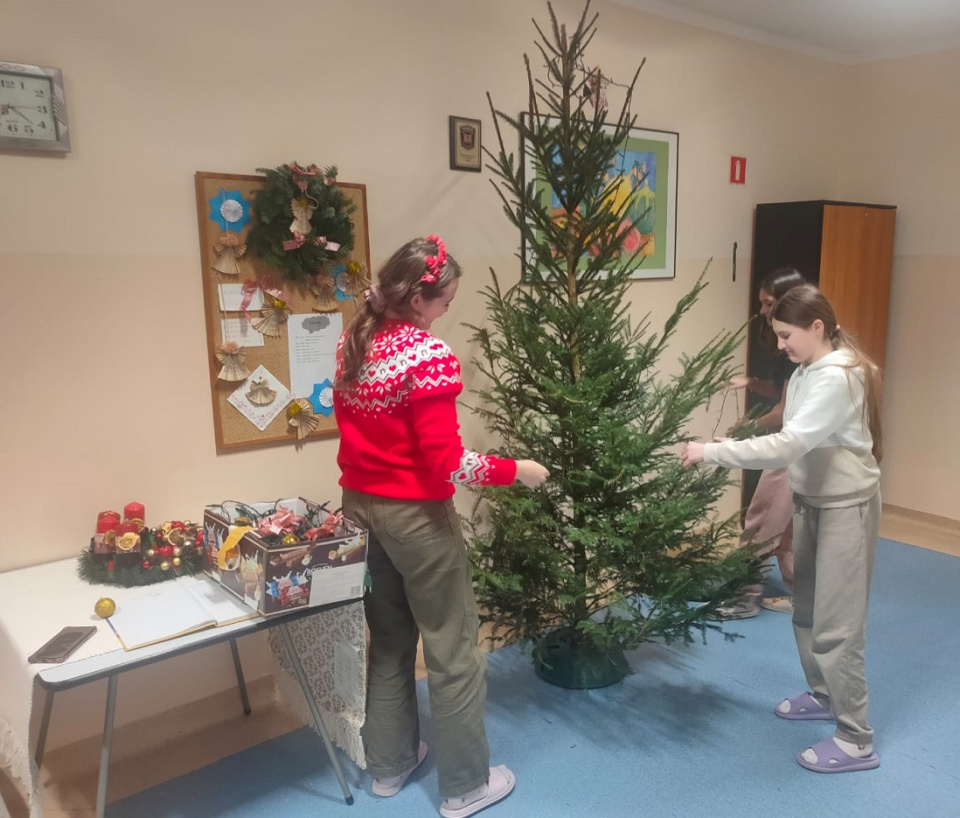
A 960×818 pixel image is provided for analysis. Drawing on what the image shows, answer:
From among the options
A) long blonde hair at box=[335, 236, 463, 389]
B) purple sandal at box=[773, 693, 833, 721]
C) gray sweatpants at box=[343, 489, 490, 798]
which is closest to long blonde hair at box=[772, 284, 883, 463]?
purple sandal at box=[773, 693, 833, 721]

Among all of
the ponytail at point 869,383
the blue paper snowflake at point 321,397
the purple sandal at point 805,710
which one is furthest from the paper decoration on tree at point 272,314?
the purple sandal at point 805,710

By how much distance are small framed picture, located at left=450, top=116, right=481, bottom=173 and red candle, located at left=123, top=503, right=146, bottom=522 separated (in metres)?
1.68

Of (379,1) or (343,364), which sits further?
(379,1)

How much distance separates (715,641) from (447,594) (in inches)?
60.6

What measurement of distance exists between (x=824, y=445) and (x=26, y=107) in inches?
94.3

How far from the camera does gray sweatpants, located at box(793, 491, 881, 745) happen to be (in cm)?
212

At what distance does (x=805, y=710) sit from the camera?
2.45m

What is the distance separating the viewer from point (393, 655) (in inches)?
82.1

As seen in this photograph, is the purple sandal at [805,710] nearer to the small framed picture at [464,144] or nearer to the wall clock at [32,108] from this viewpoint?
the small framed picture at [464,144]

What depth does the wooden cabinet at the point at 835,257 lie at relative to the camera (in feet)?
12.7

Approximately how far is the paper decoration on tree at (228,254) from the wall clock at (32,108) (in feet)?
1.60

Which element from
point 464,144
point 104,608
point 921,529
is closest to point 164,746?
point 104,608

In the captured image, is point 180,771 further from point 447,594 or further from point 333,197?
point 333,197

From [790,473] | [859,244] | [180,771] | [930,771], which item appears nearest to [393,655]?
[180,771]
